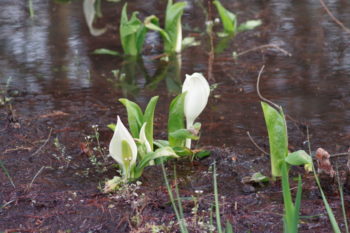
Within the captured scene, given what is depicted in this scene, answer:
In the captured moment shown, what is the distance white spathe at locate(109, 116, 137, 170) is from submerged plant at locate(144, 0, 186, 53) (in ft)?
6.35

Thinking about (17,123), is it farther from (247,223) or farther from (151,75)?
(247,223)

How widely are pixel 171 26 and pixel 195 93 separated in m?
1.79

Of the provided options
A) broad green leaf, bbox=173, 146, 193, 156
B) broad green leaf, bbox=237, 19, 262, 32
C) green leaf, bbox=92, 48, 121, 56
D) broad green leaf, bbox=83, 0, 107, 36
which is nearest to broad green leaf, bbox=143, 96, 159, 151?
broad green leaf, bbox=173, 146, 193, 156

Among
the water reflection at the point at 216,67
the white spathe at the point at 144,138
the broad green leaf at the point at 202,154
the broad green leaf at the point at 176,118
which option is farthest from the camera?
the water reflection at the point at 216,67

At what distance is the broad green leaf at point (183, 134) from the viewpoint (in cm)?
322

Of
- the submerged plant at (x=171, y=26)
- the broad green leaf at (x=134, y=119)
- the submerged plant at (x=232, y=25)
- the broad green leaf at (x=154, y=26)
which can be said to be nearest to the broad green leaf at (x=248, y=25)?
the submerged plant at (x=232, y=25)

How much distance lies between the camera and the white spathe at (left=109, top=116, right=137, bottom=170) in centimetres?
303

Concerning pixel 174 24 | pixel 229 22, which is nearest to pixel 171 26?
pixel 174 24

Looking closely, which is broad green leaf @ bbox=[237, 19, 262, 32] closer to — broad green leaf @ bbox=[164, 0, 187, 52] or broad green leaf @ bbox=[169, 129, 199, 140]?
broad green leaf @ bbox=[164, 0, 187, 52]

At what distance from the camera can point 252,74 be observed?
184 inches

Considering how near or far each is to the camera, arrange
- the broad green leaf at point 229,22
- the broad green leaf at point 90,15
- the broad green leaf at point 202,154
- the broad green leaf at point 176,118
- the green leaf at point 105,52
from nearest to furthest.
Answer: the broad green leaf at point 176,118 → the broad green leaf at point 202,154 → the green leaf at point 105,52 → the broad green leaf at point 229,22 → the broad green leaf at point 90,15

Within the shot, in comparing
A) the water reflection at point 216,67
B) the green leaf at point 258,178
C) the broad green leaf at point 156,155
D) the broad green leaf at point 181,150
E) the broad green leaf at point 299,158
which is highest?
the broad green leaf at point 299,158

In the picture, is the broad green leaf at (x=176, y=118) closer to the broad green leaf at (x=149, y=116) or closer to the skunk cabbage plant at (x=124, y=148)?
the broad green leaf at (x=149, y=116)

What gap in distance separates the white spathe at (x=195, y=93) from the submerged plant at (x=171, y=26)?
165 cm
